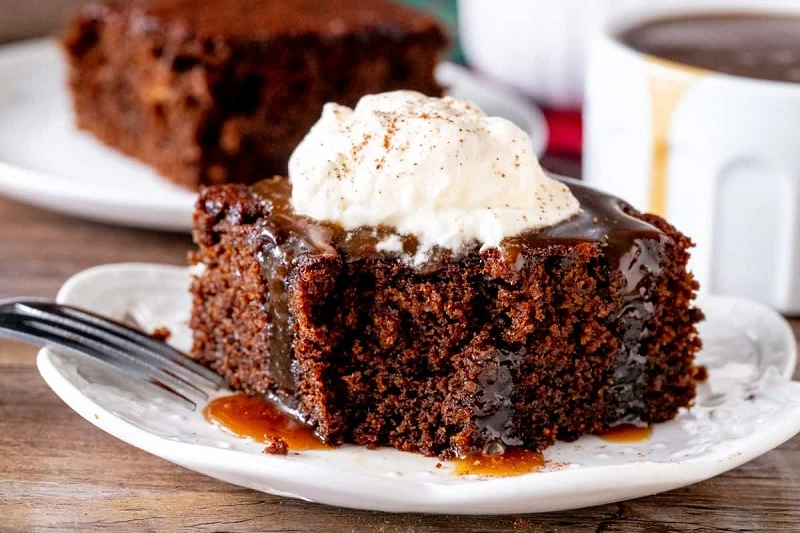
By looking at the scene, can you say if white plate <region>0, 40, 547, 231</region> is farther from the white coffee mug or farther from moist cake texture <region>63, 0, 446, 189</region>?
the white coffee mug

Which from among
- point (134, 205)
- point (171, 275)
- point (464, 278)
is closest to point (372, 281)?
point (464, 278)

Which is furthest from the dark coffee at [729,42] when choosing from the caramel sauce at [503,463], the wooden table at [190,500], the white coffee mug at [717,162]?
the caramel sauce at [503,463]

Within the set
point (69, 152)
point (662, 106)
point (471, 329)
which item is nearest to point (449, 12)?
point (69, 152)

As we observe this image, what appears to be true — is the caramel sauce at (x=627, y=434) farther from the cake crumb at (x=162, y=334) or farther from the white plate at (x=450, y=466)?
the cake crumb at (x=162, y=334)

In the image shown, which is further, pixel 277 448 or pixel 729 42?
pixel 729 42

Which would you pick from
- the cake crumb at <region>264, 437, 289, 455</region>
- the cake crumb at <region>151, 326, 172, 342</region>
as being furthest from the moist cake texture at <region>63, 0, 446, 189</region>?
the cake crumb at <region>264, 437, 289, 455</region>

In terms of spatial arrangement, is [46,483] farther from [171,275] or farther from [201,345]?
[171,275]

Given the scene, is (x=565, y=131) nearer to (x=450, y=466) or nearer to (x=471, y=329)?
(x=471, y=329)
